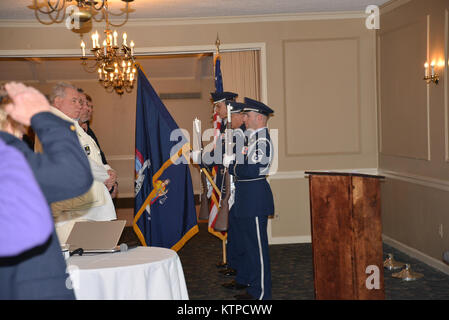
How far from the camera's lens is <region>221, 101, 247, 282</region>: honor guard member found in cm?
453

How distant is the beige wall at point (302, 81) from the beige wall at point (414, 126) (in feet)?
0.82

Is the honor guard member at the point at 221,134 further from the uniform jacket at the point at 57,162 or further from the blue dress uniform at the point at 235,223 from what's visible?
the uniform jacket at the point at 57,162

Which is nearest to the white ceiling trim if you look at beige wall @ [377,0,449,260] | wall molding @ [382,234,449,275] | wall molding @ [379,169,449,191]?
beige wall @ [377,0,449,260]

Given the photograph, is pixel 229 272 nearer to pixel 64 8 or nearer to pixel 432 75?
pixel 432 75

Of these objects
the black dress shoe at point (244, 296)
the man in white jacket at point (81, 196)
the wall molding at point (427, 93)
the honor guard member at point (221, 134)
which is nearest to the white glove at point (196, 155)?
the honor guard member at point (221, 134)

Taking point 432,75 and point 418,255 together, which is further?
point 418,255

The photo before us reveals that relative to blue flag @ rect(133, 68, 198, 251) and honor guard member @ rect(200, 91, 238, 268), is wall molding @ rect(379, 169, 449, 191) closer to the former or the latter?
honor guard member @ rect(200, 91, 238, 268)

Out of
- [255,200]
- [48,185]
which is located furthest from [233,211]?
[48,185]

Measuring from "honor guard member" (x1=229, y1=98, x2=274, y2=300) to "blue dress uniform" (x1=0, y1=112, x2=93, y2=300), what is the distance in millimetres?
2755

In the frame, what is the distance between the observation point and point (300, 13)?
20.7 ft

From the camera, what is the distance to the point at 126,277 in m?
2.25

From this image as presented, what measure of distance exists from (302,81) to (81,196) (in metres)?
4.14

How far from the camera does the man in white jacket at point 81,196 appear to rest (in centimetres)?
287

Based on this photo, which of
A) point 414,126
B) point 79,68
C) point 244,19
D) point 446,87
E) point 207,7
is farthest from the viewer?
point 79,68
